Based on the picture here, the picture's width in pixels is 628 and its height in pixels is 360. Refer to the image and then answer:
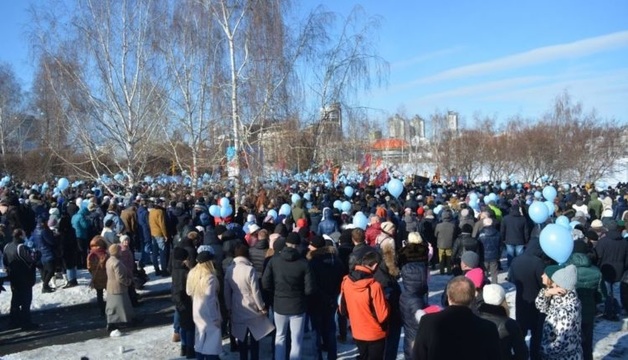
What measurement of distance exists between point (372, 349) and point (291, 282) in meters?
1.20

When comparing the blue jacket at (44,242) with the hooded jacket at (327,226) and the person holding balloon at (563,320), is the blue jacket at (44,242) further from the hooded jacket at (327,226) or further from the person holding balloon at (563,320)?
the person holding balloon at (563,320)

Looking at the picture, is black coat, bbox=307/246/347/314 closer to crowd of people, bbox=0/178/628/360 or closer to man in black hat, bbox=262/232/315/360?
crowd of people, bbox=0/178/628/360

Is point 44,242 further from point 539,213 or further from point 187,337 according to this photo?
point 539,213

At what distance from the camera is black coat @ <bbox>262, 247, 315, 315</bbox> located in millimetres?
5801

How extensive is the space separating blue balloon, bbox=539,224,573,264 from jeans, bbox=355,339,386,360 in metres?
2.60

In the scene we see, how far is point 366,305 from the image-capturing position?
16.3 feet

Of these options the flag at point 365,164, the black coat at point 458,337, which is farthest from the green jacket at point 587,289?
the flag at point 365,164

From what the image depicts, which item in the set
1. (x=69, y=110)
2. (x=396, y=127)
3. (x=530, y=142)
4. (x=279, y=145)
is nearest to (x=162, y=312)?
(x=279, y=145)

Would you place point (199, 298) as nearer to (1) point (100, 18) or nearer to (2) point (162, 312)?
(2) point (162, 312)

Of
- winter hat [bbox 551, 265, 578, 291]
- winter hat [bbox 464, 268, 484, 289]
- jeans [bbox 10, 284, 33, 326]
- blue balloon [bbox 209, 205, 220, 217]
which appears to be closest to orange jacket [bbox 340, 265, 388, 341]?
winter hat [bbox 464, 268, 484, 289]

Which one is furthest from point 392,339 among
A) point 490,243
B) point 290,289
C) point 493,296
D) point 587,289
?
point 490,243

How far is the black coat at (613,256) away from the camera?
779cm

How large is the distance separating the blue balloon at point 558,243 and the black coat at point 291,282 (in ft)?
9.58

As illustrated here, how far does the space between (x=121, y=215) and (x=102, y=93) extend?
24.2 ft
